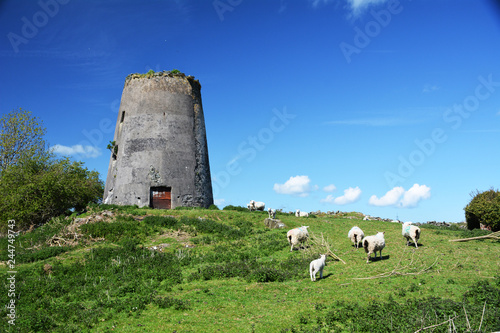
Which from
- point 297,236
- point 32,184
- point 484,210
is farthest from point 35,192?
point 484,210

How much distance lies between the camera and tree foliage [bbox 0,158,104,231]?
3050cm

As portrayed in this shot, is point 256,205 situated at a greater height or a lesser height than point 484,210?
greater

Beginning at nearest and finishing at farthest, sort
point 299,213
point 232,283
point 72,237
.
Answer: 1. point 232,283
2. point 72,237
3. point 299,213

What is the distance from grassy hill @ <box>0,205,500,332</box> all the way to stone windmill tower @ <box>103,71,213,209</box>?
33.2ft

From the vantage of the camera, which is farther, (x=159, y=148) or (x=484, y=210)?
(x=159, y=148)

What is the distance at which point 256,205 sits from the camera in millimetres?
39125

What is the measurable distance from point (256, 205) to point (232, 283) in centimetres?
2406

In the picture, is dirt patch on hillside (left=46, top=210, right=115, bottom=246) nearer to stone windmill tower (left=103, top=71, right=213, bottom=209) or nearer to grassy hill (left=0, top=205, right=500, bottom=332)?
grassy hill (left=0, top=205, right=500, bottom=332)

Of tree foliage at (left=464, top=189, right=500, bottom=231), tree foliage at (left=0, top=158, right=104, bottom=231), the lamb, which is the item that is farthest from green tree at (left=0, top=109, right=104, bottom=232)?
tree foliage at (left=464, top=189, right=500, bottom=231)

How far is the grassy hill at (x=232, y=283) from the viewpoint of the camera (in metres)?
10.6

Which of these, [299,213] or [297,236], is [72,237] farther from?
[299,213]

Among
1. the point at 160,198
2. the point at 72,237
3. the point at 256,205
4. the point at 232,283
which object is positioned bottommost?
the point at 232,283

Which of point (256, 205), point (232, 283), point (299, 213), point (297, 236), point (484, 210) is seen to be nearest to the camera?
point (232, 283)

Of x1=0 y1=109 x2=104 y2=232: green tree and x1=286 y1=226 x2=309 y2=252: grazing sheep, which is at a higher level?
x1=0 y1=109 x2=104 y2=232: green tree
